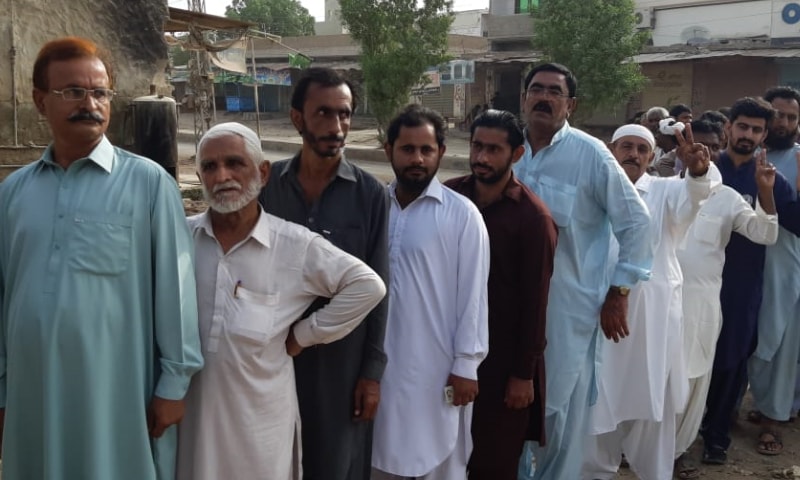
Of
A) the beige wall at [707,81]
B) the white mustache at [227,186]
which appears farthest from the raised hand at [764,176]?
the beige wall at [707,81]

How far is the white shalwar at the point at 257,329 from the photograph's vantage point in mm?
2156

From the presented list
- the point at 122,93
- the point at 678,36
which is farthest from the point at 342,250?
the point at 678,36

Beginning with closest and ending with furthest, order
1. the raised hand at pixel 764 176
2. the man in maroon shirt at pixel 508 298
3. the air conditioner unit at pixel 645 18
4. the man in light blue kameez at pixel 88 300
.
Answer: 1. the man in light blue kameez at pixel 88 300
2. the man in maroon shirt at pixel 508 298
3. the raised hand at pixel 764 176
4. the air conditioner unit at pixel 645 18

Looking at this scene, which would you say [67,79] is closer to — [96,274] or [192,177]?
[96,274]

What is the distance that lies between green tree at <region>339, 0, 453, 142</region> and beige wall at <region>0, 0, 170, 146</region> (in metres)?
10.9

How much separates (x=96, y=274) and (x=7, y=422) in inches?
21.2

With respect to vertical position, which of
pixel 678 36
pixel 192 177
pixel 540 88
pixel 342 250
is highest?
pixel 678 36

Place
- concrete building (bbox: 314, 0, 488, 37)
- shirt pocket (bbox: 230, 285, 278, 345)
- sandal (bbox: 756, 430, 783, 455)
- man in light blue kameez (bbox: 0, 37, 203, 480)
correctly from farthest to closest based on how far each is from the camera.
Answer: concrete building (bbox: 314, 0, 488, 37)
sandal (bbox: 756, 430, 783, 455)
shirt pocket (bbox: 230, 285, 278, 345)
man in light blue kameez (bbox: 0, 37, 203, 480)

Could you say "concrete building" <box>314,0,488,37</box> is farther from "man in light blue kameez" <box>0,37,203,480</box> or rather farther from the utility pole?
"man in light blue kameez" <box>0,37,203,480</box>

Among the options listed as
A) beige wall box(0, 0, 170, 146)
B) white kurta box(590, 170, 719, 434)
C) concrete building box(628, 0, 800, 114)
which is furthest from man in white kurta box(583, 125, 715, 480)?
concrete building box(628, 0, 800, 114)

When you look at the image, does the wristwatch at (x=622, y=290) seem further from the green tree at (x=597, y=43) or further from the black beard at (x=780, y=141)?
the green tree at (x=597, y=43)

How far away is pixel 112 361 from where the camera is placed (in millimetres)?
2049

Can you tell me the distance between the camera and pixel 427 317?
2.62m

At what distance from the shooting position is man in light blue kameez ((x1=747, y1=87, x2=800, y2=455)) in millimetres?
4207
